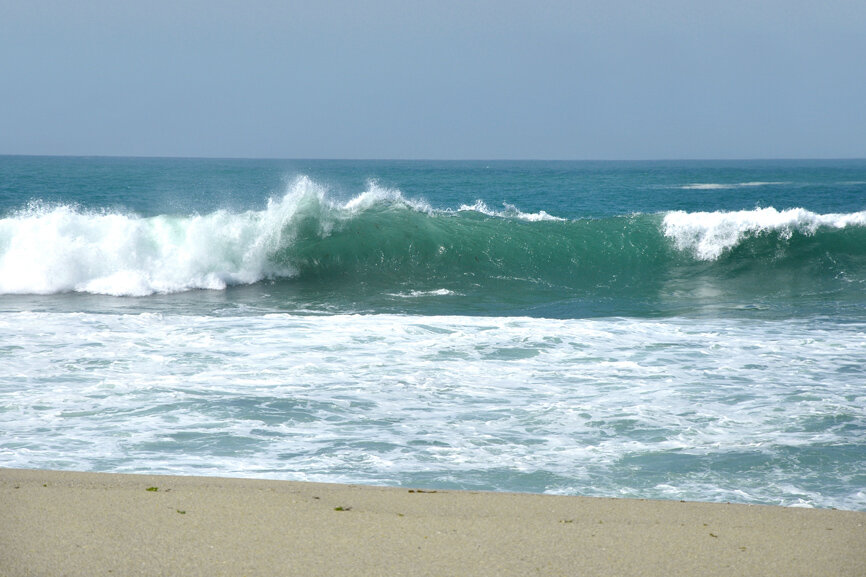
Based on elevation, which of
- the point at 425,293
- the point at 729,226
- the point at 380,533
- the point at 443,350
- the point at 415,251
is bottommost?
the point at 425,293

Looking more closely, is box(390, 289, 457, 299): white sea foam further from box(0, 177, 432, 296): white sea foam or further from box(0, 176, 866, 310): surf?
box(0, 177, 432, 296): white sea foam

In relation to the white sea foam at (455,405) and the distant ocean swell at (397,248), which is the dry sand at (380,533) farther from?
the distant ocean swell at (397,248)

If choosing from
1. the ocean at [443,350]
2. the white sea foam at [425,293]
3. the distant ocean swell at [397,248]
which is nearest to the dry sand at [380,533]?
the ocean at [443,350]

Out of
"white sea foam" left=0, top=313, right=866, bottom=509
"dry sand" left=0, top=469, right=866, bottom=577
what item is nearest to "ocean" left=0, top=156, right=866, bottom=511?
"white sea foam" left=0, top=313, right=866, bottom=509

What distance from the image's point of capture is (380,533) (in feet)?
10.0

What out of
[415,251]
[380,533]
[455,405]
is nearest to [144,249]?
[415,251]

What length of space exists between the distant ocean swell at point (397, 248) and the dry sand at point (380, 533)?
8997 mm

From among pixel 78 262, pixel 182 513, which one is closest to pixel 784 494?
pixel 182 513

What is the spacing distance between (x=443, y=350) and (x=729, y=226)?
35.0 ft

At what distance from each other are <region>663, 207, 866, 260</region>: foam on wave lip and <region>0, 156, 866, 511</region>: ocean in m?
0.06

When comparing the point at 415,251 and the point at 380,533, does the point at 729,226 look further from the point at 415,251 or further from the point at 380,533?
the point at 380,533

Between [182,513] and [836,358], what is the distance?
5845mm

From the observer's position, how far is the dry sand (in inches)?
108

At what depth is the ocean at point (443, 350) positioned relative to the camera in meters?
4.42
